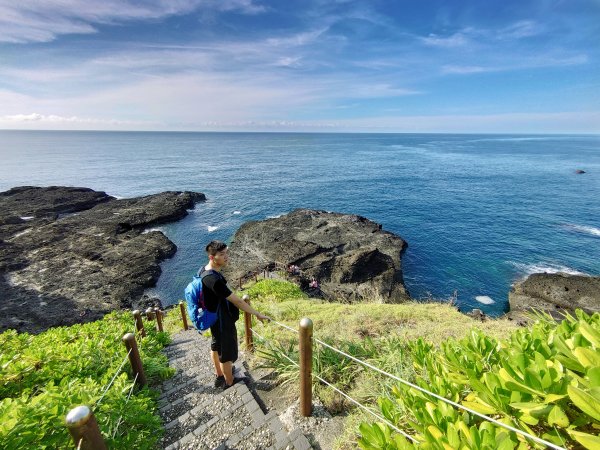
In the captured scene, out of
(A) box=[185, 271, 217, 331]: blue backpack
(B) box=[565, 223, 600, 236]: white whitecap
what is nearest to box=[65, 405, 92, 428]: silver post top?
(A) box=[185, 271, 217, 331]: blue backpack

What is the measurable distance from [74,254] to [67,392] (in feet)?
93.6

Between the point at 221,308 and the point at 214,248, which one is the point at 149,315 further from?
the point at 214,248

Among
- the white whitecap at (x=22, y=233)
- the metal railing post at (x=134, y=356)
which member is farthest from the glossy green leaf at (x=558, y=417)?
the white whitecap at (x=22, y=233)

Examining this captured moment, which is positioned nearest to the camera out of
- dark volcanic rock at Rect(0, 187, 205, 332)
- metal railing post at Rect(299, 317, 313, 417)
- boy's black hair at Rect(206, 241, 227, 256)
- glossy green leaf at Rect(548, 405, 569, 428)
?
glossy green leaf at Rect(548, 405, 569, 428)

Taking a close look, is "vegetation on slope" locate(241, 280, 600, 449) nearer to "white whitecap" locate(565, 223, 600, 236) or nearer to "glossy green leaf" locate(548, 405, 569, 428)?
"glossy green leaf" locate(548, 405, 569, 428)

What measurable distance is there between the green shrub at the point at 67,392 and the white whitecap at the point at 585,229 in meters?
40.0

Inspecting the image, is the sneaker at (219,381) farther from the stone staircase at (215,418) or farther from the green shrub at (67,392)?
the green shrub at (67,392)

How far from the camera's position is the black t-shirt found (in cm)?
413

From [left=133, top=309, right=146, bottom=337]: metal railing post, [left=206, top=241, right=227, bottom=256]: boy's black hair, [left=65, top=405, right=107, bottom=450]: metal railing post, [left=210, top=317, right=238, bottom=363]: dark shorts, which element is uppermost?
[left=206, top=241, right=227, bottom=256]: boy's black hair

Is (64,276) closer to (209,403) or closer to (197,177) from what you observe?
(209,403)

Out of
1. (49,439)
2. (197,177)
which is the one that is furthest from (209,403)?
(197,177)

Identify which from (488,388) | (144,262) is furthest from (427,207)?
(488,388)

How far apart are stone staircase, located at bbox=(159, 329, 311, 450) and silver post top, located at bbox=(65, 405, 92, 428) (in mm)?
2045

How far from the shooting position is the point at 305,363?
365 cm
